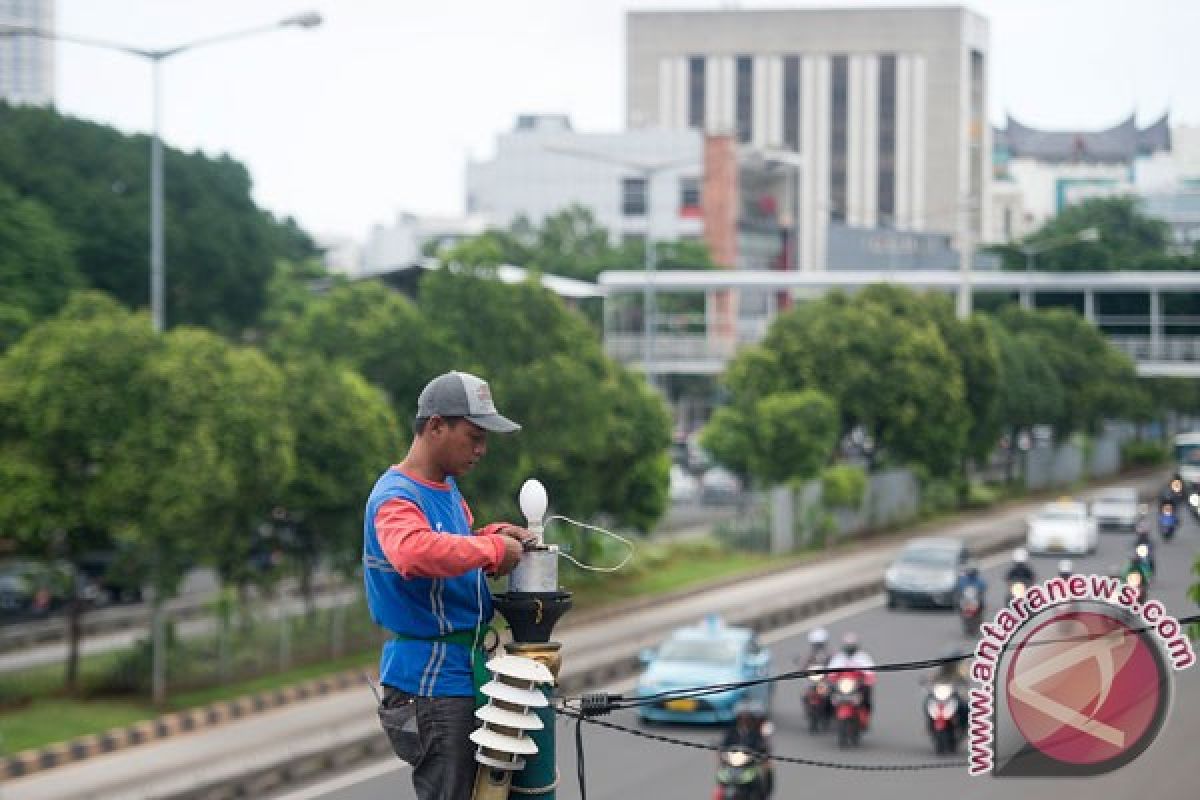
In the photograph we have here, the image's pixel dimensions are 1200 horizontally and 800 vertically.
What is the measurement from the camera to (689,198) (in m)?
83.6

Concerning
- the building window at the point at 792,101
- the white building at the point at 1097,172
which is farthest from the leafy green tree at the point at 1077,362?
the building window at the point at 792,101

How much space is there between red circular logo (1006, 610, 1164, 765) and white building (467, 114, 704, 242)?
73.2 m

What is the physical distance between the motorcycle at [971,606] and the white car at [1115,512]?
15.9 meters

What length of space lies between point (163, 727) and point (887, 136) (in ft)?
308

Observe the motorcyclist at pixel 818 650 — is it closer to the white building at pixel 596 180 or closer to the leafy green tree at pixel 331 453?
the leafy green tree at pixel 331 453

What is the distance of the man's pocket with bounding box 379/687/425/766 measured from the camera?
522cm

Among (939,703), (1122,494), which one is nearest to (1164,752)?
(939,703)

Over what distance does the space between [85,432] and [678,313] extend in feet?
163

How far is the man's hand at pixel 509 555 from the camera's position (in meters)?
4.95

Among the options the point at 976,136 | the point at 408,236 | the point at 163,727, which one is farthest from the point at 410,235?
the point at 163,727

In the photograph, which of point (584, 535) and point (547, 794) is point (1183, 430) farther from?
point (547, 794)

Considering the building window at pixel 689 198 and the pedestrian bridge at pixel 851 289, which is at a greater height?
the building window at pixel 689 198

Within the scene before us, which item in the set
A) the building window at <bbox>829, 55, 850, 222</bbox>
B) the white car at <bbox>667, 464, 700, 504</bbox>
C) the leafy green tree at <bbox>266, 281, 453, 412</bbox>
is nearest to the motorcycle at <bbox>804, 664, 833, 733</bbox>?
the leafy green tree at <bbox>266, 281, 453, 412</bbox>

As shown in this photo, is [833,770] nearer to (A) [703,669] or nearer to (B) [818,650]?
(B) [818,650]
